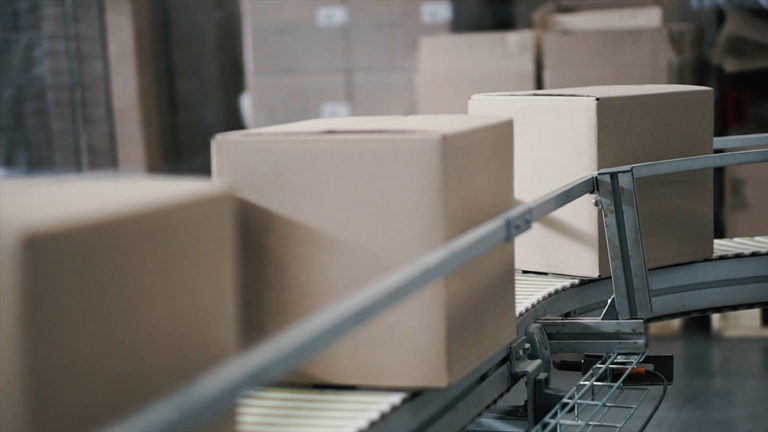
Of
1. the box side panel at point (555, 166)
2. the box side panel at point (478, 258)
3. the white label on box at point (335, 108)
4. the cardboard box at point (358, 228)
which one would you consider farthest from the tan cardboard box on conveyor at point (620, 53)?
the cardboard box at point (358, 228)

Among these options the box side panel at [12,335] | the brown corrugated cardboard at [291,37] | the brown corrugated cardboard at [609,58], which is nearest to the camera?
the box side panel at [12,335]

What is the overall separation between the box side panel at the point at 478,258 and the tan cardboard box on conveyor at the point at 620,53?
1.85 metres

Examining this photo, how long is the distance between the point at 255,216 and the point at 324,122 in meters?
0.25

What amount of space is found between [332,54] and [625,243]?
6.28 ft

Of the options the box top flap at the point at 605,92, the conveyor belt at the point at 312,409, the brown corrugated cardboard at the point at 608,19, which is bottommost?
the conveyor belt at the point at 312,409

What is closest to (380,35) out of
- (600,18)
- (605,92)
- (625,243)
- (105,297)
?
(600,18)

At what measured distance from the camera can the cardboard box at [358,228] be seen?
3.92 feet

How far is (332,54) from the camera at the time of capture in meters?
3.49

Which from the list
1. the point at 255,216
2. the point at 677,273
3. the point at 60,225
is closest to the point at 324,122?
the point at 255,216

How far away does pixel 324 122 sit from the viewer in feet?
4.71

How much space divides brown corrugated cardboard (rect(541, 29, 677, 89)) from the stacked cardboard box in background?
17.6 inches

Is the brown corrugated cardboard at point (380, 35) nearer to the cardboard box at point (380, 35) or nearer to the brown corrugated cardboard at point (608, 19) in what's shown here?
the cardboard box at point (380, 35)

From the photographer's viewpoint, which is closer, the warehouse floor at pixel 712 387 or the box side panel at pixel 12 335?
the box side panel at pixel 12 335

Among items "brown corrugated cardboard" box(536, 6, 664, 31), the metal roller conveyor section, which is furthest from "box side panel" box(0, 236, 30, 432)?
"brown corrugated cardboard" box(536, 6, 664, 31)
